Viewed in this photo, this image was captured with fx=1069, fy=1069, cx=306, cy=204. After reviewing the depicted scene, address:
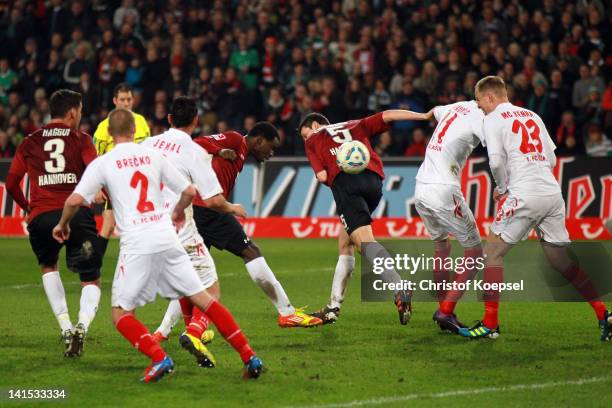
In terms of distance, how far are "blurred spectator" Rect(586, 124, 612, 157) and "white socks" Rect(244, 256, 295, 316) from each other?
437 inches

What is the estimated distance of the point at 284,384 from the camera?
754 centimetres

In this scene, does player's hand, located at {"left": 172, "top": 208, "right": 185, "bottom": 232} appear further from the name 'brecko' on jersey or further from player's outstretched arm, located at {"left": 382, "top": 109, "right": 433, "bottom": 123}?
player's outstretched arm, located at {"left": 382, "top": 109, "right": 433, "bottom": 123}

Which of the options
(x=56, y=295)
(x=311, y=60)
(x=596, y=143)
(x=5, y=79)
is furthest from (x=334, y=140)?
(x=5, y=79)

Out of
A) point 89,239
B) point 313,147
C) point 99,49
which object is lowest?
point 89,239

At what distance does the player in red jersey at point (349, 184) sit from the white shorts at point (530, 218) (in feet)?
4.48

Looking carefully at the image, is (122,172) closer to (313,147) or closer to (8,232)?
(313,147)

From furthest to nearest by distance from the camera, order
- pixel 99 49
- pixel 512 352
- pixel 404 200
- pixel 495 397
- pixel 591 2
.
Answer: pixel 99 49, pixel 591 2, pixel 404 200, pixel 512 352, pixel 495 397

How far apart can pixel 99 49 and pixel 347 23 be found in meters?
5.92

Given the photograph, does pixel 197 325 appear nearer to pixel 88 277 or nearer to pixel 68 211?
pixel 88 277

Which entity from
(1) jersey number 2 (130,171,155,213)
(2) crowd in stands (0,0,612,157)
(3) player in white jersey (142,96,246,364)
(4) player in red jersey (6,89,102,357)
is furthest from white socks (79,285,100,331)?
(2) crowd in stands (0,0,612,157)

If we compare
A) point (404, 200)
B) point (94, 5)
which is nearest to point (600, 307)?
point (404, 200)

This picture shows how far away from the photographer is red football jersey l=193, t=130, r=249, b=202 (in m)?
9.67

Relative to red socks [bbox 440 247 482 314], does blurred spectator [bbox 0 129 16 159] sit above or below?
above

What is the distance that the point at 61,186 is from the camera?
9.06 m
